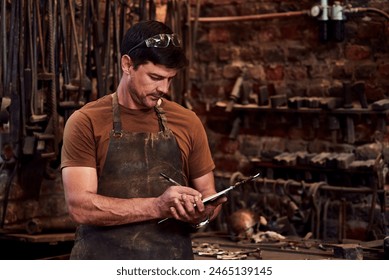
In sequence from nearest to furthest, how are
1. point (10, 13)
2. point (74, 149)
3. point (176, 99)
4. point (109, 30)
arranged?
point (74, 149), point (10, 13), point (109, 30), point (176, 99)

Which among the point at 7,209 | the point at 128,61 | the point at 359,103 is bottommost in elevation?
the point at 7,209

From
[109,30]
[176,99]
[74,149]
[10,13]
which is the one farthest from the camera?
[176,99]

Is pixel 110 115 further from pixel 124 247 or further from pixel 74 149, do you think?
pixel 124 247

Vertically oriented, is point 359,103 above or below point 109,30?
below

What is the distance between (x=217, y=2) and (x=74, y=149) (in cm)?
321

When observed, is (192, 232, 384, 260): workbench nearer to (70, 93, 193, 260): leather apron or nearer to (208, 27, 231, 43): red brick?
(70, 93, 193, 260): leather apron

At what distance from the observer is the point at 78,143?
3174 mm

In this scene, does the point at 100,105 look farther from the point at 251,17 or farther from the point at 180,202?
the point at 251,17

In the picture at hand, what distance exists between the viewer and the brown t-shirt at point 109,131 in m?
3.18

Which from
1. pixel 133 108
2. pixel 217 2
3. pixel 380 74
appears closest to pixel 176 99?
pixel 217 2

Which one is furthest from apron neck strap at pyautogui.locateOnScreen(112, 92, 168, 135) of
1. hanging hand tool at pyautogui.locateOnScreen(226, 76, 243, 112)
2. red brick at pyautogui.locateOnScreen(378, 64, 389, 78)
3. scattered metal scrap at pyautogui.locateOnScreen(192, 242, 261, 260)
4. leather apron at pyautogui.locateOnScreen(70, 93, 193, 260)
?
hanging hand tool at pyautogui.locateOnScreen(226, 76, 243, 112)

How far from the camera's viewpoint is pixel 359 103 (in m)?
5.67

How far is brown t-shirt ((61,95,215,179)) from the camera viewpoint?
10.4 ft

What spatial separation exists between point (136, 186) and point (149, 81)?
14.2 inches
